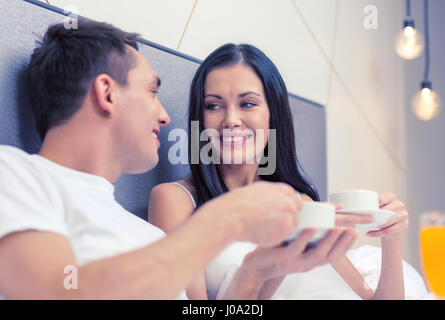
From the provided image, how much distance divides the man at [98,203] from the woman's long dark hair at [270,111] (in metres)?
0.33

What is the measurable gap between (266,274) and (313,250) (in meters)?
0.11

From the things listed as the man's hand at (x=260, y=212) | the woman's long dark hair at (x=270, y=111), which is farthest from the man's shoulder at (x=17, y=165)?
the woman's long dark hair at (x=270, y=111)

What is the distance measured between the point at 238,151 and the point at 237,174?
115 millimetres

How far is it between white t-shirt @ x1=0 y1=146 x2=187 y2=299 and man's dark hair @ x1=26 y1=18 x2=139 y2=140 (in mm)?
120

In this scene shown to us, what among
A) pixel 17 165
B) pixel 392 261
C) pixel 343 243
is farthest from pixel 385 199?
pixel 17 165

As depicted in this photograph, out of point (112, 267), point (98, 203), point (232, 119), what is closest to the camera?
point (112, 267)

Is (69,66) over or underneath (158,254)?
over

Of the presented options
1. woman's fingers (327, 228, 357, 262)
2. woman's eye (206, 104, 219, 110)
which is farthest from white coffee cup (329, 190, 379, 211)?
woman's eye (206, 104, 219, 110)

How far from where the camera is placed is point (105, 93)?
0.86 meters

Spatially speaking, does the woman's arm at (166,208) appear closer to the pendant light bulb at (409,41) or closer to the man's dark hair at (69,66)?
the man's dark hair at (69,66)

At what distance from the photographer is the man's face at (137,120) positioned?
2.92ft

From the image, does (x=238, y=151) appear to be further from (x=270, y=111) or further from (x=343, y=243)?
(x=343, y=243)

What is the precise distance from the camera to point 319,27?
223cm

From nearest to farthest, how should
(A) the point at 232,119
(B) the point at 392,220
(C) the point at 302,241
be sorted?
(C) the point at 302,241 → (B) the point at 392,220 → (A) the point at 232,119
